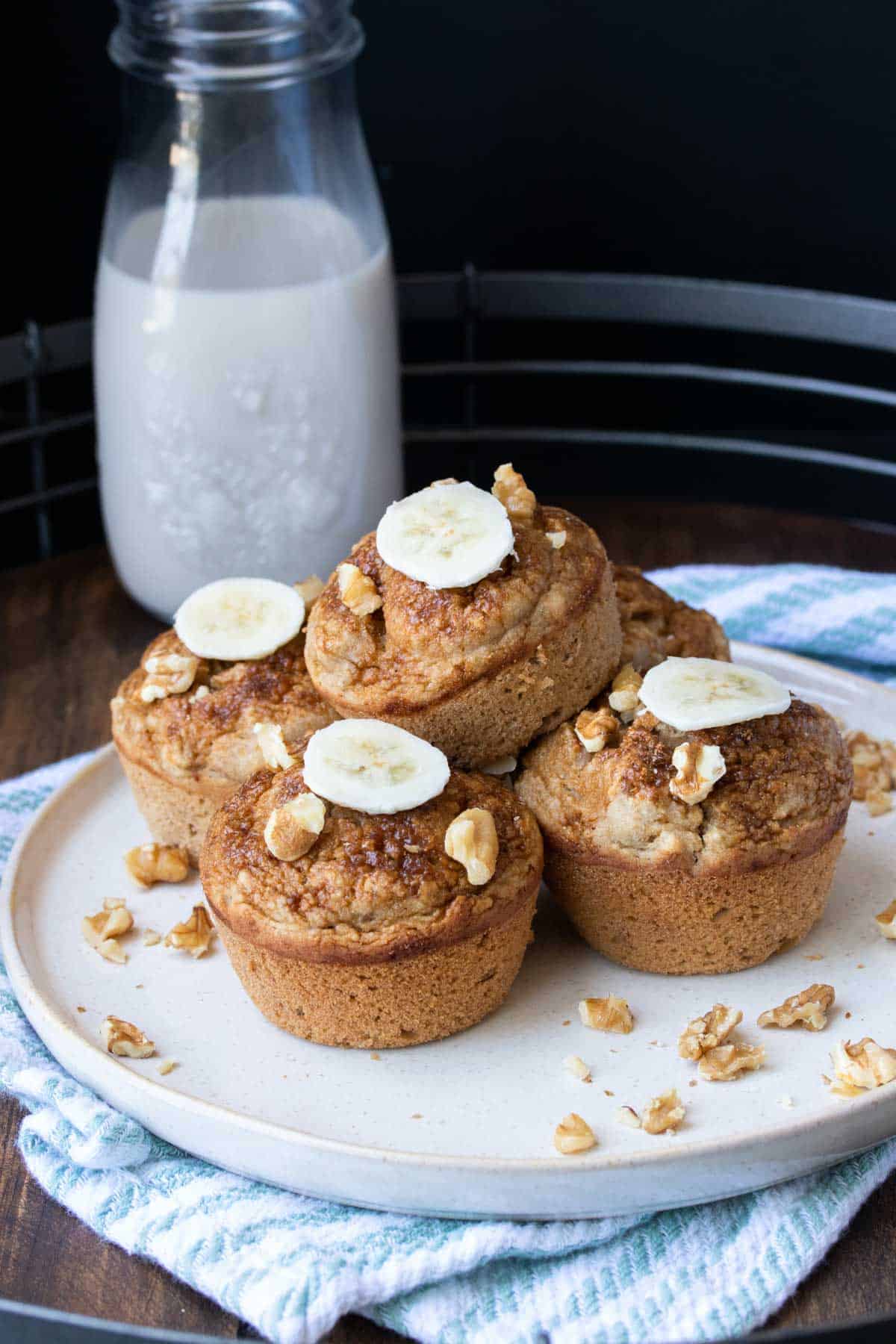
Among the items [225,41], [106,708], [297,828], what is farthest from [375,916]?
[225,41]

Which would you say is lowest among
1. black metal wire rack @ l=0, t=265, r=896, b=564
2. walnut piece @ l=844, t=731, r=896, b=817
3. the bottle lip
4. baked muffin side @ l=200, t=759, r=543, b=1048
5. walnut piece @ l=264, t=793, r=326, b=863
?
black metal wire rack @ l=0, t=265, r=896, b=564

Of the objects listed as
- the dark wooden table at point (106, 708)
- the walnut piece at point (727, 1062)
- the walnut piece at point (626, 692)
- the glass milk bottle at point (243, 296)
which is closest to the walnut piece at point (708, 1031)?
the walnut piece at point (727, 1062)

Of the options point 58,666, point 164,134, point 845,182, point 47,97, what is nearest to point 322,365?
point 164,134

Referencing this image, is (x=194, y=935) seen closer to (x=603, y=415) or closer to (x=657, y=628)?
(x=657, y=628)

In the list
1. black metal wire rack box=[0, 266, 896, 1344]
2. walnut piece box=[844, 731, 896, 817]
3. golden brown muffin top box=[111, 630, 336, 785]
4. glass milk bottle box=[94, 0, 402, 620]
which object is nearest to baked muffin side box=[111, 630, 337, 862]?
golden brown muffin top box=[111, 630, 336, 785]

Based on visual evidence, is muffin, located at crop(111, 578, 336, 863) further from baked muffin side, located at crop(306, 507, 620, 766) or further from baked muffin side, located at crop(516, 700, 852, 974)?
baked muffin side, located at crop(516, 700, 852, 974)

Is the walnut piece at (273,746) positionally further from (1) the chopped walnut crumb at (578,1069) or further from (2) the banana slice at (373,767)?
(1) the chopped walnut crumb at (578,1069)
